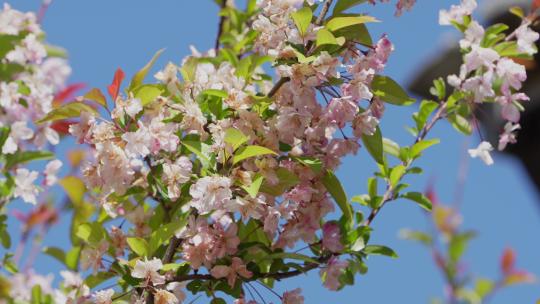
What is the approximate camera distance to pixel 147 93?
1.37 metres

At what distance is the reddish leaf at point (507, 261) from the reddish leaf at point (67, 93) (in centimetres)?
124

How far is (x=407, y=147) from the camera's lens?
1.56 m

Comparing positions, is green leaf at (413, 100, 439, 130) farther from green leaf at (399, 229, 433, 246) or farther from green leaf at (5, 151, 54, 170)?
green leaf at (5, 151, 54, 170)

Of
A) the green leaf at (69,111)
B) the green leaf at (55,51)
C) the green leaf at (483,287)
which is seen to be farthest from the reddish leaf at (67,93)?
the green leaf at (483,287)

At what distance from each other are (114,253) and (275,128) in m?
0.40

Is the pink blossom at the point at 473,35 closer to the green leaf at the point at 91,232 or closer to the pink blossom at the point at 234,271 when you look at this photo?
the pink blossom at the point at 234,271

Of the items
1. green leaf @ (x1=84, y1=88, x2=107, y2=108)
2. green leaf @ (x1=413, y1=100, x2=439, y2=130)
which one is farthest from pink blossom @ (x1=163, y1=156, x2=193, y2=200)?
green leaf @ (x1=413, y1=100, x2=439, y2=130)

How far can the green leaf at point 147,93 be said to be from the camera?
1.36 m

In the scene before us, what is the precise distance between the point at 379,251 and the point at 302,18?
1.48 feet

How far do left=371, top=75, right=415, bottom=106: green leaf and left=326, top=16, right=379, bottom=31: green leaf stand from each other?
0.39 ft

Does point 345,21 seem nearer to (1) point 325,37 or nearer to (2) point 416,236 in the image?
(1) point 325,37

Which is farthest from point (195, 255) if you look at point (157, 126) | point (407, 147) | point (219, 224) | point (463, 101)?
point (463, 101)

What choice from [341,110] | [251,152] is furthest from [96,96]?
[341,110]

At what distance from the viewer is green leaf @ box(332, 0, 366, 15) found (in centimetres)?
138
